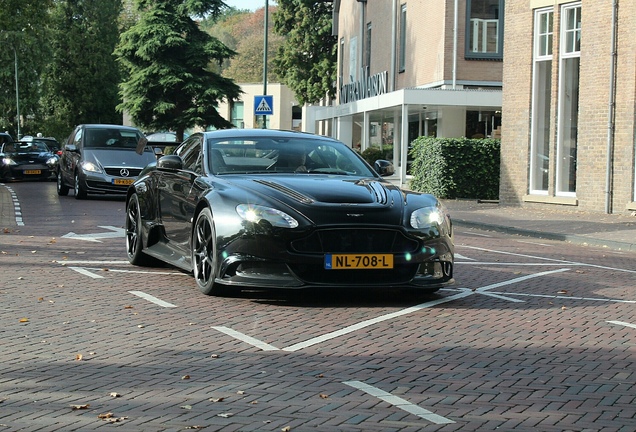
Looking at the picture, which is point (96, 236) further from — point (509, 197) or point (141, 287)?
point (509, 197)

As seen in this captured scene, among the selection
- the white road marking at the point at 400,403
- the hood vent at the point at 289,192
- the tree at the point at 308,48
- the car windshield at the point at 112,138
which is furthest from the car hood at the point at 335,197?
the tree at the point at 308,48

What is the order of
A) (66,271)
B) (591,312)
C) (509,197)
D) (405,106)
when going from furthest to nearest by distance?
(405,106) → (509,197) → (66,271) → (591,312)

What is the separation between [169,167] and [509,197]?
1683cm

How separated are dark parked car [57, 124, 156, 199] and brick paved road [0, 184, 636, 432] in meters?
13.6

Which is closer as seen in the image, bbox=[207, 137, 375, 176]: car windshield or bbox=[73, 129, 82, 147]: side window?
bbox=[207, 137, 375, 176]: car windshield

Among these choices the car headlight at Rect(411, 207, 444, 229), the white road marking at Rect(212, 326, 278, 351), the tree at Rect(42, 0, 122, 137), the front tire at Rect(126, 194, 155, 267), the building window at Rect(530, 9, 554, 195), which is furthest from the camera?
the tree at Rect(42, 0, 122, 137)

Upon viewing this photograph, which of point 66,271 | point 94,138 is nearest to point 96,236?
point 66,271

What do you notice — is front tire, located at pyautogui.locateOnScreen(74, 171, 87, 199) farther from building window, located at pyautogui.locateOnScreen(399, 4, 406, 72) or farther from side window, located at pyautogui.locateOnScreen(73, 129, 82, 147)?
building window, located at pyautogui.locateOnScreen(399, 4, 406, 72)

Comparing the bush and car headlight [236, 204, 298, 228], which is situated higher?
the bush

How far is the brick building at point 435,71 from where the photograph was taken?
1334 inches

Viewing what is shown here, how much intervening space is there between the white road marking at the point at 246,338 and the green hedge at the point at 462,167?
20.1 metres

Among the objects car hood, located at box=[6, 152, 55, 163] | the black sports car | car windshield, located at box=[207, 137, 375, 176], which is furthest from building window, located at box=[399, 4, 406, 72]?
the black sports car

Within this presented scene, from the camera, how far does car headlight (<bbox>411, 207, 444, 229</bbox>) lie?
8876 mm

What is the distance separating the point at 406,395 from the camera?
223 inches
